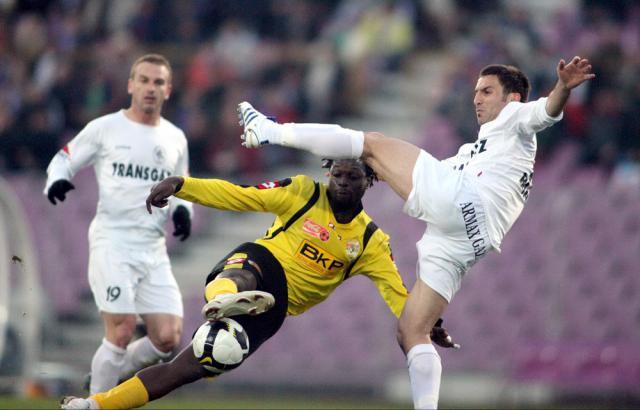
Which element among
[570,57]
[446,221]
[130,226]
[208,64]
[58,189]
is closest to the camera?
[446,221]

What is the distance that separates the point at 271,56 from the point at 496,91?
10.7 metres

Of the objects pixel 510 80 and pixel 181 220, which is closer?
pixel 510 80

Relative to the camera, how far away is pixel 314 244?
8.09 metres

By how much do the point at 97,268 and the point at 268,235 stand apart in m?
1.72

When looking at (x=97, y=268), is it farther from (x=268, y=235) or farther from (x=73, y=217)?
(x=73, y=217)

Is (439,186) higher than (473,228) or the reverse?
higher

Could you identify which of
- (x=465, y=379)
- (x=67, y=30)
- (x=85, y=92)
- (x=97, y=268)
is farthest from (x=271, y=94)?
(x=97, y=268)

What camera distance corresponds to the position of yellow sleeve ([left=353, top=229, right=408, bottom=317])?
27.1ft

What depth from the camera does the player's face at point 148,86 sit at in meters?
9.57

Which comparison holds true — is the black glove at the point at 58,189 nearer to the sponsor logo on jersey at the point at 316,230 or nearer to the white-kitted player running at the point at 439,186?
the white-kitted player running at the point at 439,186

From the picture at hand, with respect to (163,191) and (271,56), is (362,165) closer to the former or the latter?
(163,191)

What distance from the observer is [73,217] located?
1683 cm

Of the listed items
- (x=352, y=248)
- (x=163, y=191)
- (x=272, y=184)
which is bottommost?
(x=352, y=248)

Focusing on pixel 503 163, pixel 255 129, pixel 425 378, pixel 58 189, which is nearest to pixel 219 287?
pixel 255 129
